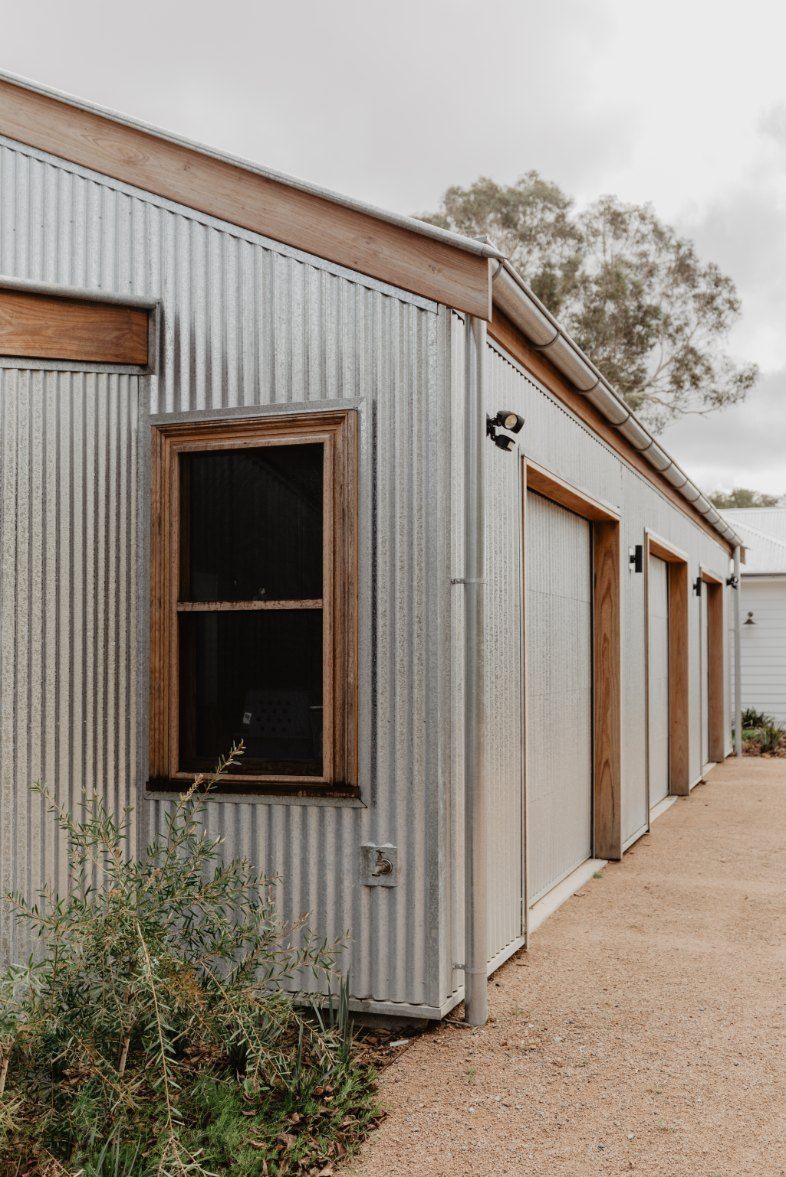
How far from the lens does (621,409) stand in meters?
7.27

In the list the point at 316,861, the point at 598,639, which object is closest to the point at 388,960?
the point at 316,861

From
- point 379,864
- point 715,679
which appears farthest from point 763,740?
point 379,864

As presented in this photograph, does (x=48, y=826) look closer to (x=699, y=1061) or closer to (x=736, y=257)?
(x=699, y=1061)

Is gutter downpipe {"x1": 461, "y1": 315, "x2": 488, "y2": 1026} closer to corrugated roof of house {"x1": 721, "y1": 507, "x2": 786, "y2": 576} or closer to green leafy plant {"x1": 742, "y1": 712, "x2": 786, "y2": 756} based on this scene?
green leafy plant {"x1": 742, "y1": 712, "x2": 786, "y2": 756}

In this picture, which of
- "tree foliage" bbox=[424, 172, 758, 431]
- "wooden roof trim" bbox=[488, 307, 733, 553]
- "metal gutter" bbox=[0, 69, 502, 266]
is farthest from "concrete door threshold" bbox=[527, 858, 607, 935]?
"tree foliage" bbox=[424, 172, 758, 431]

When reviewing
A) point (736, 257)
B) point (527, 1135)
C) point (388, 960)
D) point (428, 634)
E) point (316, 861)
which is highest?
point (736, 257)

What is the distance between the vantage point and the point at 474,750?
435cm

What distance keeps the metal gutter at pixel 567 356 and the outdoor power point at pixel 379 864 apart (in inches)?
94.9

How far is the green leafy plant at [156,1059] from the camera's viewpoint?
126 inches

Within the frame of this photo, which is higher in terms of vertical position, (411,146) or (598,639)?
(411,146)

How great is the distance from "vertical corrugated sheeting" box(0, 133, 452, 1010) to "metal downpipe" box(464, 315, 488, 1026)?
0.10 m

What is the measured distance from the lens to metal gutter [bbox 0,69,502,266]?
4242 millimetres

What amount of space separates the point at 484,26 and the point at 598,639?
17802 millimetres

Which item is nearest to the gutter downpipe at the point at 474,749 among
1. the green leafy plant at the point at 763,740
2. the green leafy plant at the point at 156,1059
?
the green leafy plant at the point at 156,1059
